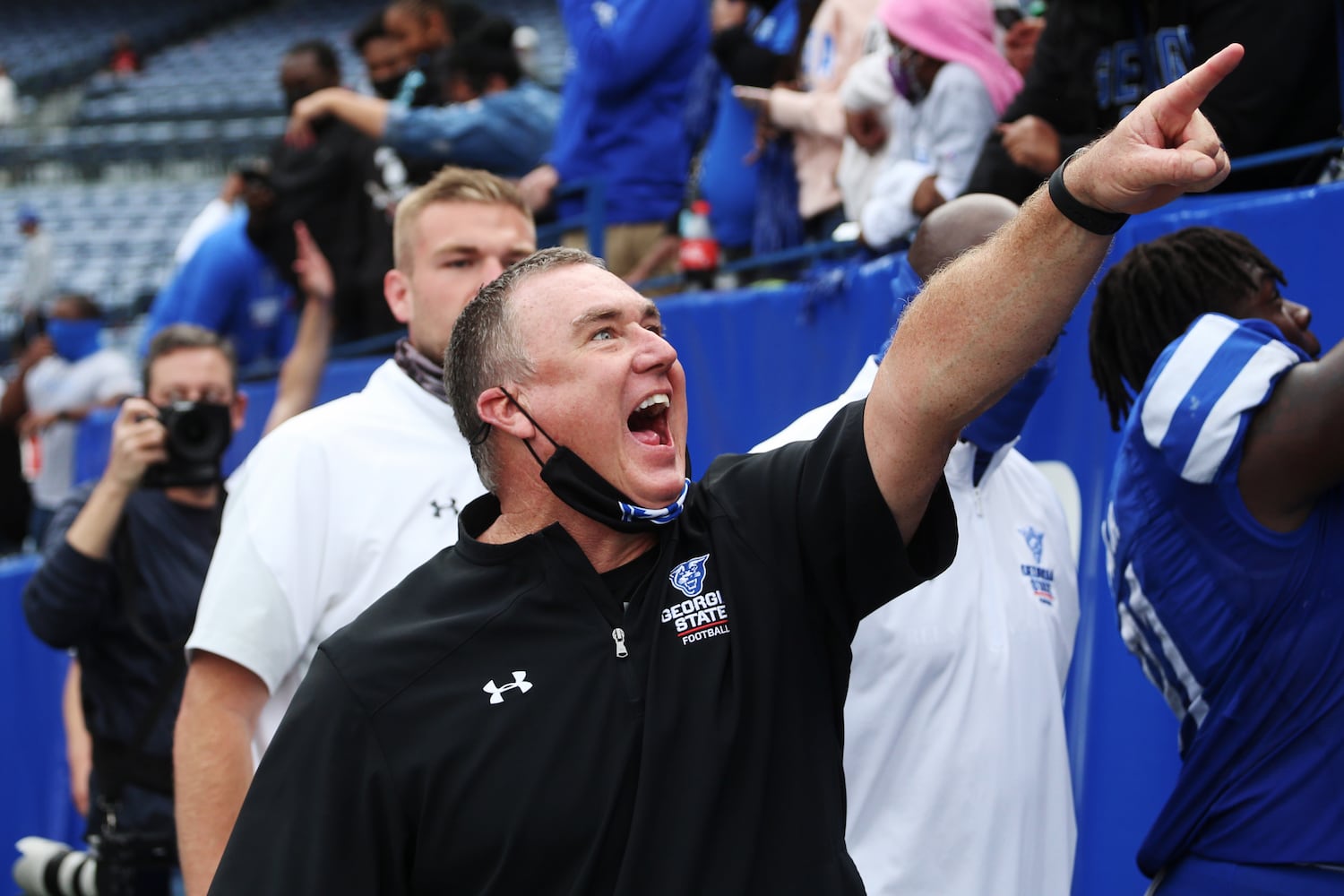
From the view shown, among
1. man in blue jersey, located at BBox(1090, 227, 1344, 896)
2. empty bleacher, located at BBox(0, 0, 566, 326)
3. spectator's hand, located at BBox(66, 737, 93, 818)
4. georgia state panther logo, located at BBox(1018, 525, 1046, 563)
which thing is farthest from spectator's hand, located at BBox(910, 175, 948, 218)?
empty bleacher, located at BBox(0, 0, 566, 326)

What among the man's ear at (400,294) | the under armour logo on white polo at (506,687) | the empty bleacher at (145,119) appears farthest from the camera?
the empty bleacher at (145,119)

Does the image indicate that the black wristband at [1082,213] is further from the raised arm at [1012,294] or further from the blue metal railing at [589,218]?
the blue metal railing at [589,218]

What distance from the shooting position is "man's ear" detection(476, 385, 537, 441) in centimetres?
218

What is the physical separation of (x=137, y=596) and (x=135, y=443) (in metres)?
0.45

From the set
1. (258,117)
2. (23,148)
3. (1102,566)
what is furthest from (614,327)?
(23,148)

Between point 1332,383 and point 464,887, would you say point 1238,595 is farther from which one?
point 464,887

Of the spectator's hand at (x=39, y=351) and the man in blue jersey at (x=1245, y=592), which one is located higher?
the spectator's hand at (x=39, y=351)

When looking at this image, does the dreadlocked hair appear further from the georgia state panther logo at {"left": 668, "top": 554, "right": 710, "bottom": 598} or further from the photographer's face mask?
the photographer's face mask

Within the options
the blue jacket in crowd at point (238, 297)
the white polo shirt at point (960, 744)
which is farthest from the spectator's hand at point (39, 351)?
the white polo shirt at point (960, 744)

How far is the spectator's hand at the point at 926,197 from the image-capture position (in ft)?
14.9

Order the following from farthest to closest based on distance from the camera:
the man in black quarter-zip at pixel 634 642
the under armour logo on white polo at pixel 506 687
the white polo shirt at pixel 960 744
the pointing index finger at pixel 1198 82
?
the white polo shirt at pixel 960 744 → the under armour logo on white polo at pixel 506 687 → the man in black quarter-zip at pixel 634 642 → the pointing index finger at pixel 1198 82

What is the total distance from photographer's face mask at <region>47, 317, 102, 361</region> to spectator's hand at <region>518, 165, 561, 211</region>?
502cm

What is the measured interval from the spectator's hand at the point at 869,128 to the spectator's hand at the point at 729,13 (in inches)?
55.5

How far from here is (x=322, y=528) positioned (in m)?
2.95
